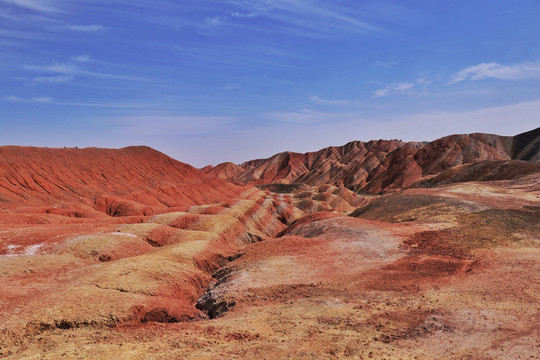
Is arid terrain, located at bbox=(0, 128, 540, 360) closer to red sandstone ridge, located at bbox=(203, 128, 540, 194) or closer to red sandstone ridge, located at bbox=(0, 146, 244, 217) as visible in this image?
red sandstone ridge, located at bbox=(0, 146, 244, 217)

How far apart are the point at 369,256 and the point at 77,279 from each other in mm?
19048

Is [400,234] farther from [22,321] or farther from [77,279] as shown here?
[22,321]

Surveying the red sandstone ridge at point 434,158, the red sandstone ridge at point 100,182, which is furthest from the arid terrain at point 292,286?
the red sandstone ridge at point 434,158

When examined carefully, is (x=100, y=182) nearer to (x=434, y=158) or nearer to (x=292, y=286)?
(x=292, y=286)

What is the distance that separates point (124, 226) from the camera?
35500 millimetres

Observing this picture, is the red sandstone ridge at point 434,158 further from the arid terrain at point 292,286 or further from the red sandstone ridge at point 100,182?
the arid terrain at point 292,286

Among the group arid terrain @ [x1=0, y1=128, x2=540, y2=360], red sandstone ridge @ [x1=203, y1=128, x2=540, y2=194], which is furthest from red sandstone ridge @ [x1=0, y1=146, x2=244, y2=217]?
red sandstone ridge @ [x1=203, y1=128, x2=540, y2=194]

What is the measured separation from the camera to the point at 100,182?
250 ft

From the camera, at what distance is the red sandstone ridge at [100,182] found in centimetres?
5912

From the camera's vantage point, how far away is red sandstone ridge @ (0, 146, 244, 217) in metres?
59.1

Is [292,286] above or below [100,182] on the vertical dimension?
below

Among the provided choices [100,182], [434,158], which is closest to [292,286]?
[100,182]

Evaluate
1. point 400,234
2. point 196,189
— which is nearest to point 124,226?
point 400,234

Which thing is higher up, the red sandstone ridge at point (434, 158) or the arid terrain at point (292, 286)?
the red sandstone ridge at point (434, 158)
